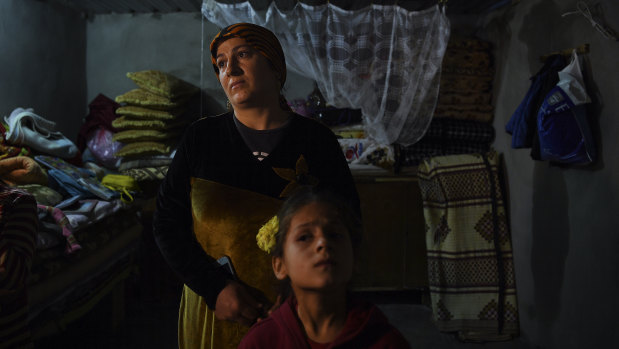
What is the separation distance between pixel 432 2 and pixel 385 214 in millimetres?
1707

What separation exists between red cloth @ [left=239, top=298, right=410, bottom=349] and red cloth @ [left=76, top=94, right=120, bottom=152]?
344 centimetres

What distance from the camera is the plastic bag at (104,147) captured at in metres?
3.68

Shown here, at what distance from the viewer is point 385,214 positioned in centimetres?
359

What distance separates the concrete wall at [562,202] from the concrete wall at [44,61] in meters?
3.68

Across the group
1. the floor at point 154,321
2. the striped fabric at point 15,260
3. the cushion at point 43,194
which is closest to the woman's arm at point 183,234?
the striped fabric at point 15,260

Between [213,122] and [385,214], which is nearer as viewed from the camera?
[213,122]

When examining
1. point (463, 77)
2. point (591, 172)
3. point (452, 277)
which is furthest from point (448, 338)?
point (463, 77)

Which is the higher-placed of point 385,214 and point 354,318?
point 354,318

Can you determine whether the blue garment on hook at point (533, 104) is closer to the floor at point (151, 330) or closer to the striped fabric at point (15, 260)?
the floor at point (151, 330)

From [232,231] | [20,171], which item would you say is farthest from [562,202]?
Result: [20,171]

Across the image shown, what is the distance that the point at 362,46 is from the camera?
2.51 m

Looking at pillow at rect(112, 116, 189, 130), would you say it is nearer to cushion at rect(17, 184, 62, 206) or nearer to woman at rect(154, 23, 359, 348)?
cushion at rect(17, 184, 62, 206)

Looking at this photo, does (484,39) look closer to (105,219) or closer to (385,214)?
(385,214)

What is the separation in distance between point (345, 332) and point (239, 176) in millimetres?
444
